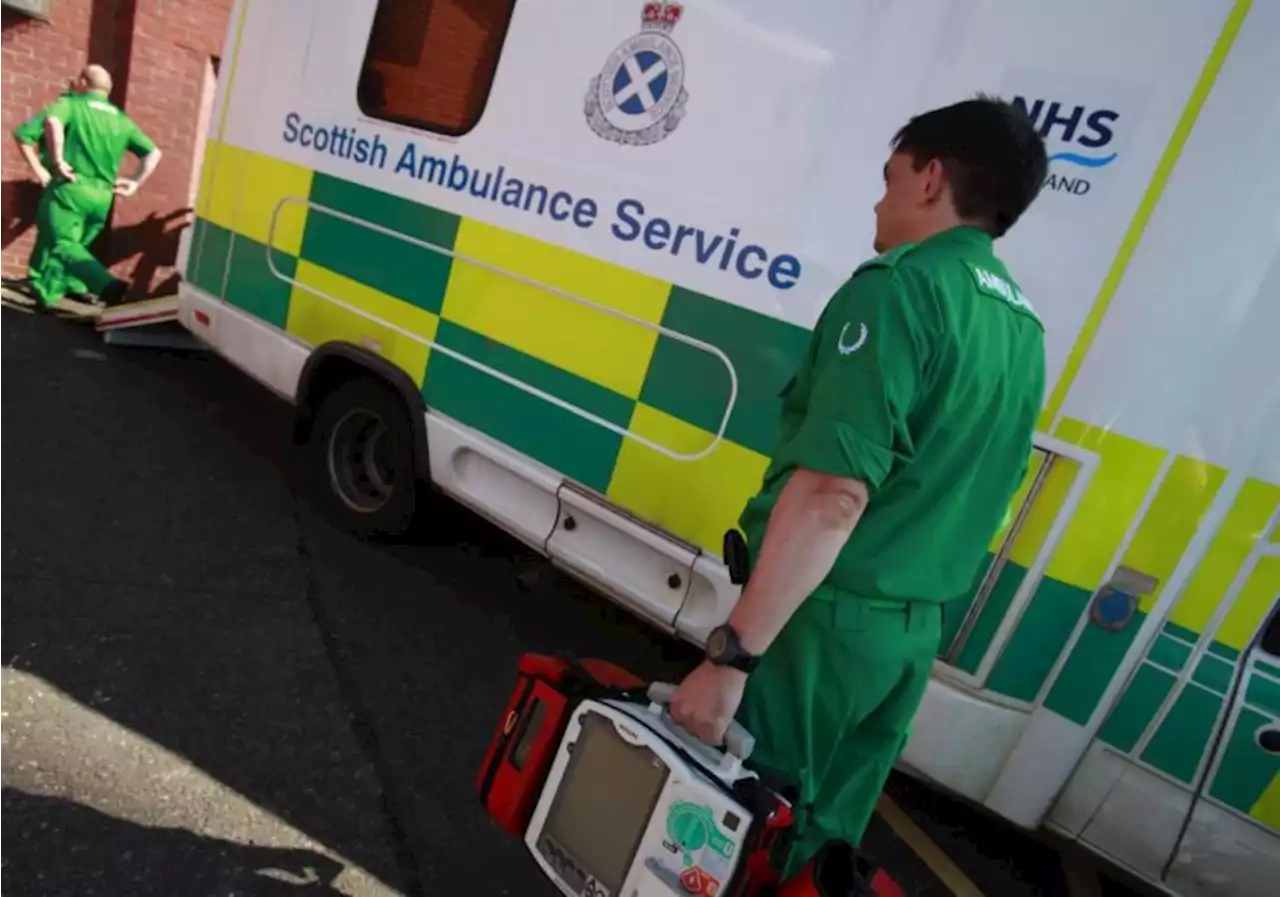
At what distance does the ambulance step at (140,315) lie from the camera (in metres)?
5.09

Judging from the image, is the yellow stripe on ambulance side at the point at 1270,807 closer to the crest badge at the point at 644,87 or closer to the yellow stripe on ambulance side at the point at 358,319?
the crest badge at the point at 644,87

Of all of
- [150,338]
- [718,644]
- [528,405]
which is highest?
[718,644]

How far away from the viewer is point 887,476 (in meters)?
1.41

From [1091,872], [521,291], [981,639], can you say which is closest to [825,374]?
[981,639]

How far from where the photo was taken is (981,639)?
2.25 metres

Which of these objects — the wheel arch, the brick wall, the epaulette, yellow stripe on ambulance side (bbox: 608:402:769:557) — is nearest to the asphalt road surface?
the wheel arch

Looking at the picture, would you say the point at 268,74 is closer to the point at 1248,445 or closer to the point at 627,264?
the point at 627,264

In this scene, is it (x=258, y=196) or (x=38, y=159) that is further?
(x=38, y=159)

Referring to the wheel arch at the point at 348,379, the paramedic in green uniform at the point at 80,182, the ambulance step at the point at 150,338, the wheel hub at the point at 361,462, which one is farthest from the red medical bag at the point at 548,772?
the paramedic in green uniform at the point at 80,182

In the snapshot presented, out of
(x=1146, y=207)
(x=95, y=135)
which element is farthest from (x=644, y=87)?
(x=95, y=135)

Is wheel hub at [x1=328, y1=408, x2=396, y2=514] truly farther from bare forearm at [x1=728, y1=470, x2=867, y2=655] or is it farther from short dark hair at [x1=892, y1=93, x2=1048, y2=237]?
short dark hair at [x1=892, y1=93, x2=1048, y2=237]

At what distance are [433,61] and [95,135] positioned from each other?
13.8ft

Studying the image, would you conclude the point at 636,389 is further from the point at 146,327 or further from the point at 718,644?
the point at 146,327

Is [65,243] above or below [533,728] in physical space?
below
